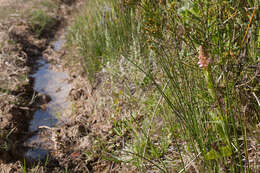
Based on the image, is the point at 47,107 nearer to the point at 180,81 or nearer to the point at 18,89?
the point at 18,89

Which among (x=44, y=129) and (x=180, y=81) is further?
(x=44, y=129)

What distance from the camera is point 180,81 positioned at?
1943mm

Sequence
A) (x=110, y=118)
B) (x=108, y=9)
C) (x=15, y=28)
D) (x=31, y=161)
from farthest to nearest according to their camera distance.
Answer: (x=15, y=28) < (x=108, y=9) < (x=110, y=118) < (x=31, y=161)

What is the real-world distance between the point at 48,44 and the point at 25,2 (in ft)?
8.14

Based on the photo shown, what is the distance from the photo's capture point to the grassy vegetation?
1.32 m

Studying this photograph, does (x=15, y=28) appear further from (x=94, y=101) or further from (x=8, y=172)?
(x=8, y=172)

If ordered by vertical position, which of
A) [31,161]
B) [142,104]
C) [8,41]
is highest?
[8,41]

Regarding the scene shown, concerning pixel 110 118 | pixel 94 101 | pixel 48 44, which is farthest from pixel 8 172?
pixel 48 44

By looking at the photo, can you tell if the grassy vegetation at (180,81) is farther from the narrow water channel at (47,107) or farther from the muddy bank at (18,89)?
the muddy bank at (18,89)

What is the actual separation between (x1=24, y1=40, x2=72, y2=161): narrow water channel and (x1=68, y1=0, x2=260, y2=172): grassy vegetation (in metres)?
0.54

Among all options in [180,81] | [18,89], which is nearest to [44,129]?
[18,89]

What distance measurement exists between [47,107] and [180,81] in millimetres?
2002

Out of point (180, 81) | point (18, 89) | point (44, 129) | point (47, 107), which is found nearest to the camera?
point (180, 81)

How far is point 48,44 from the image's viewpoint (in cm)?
535
